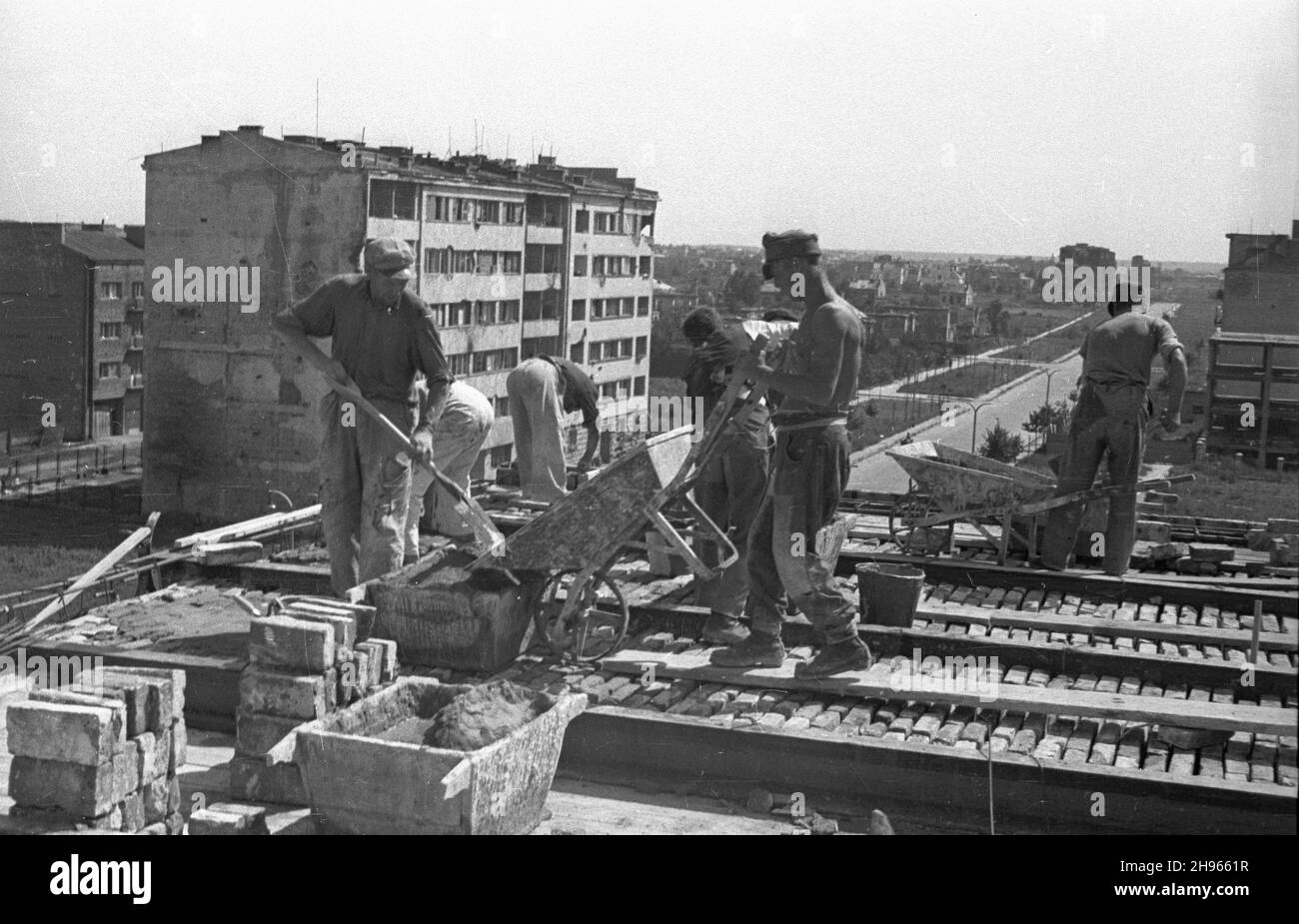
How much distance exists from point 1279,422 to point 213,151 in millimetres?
30492

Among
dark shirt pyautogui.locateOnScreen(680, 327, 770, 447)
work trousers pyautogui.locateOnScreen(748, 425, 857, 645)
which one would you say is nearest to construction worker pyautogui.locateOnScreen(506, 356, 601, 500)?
dark shirt pyautogui.locateOnScreen(680, 327, 770, 447)

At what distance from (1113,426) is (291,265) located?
113ft

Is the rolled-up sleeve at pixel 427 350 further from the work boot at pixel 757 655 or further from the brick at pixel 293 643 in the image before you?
the brick at pixel 293 643

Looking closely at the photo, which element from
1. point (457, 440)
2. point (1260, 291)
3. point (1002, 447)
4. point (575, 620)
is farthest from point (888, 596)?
point (1260, 291)

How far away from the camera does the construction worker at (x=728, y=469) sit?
779 cm

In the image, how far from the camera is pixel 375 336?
25.2 ft

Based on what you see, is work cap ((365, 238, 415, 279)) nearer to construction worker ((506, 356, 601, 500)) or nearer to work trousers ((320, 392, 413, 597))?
work trousers ((320, 392, 413, 597))

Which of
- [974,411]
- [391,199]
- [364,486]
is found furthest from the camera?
[391,199]

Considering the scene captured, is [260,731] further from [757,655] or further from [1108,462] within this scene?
[1108,462]

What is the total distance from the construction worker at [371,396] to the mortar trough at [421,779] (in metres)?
2.45

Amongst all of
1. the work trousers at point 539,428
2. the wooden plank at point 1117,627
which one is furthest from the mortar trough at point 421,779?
the work trousers at point 539,428
